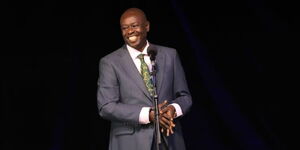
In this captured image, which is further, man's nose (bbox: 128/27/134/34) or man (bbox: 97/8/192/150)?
man's nose (bbox: 128/27/134/34)

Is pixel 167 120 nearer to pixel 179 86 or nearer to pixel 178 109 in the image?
pixel 178 109

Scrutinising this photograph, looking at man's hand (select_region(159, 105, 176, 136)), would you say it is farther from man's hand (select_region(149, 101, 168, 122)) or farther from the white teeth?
the white teeth

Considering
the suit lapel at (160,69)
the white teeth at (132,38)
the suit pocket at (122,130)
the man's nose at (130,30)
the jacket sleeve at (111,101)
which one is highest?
the man's nose at (130,30)

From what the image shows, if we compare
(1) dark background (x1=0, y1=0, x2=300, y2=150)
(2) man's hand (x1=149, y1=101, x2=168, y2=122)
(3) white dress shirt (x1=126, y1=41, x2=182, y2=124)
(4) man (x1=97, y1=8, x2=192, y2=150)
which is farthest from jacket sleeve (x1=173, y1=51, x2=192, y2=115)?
(1) dark background (x1=0, y1=0, x2=300, y2=150)

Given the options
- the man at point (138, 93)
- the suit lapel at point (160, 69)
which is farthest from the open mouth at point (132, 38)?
the suit lapel at point (160, 69)

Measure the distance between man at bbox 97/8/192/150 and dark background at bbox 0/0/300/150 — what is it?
1.05 metres

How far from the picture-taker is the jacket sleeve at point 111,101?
2.55m

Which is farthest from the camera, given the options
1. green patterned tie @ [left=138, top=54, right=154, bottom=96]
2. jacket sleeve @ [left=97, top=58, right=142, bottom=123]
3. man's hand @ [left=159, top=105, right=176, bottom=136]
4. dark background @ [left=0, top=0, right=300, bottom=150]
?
dark background @ [left=0, top=0, right=300, bottom=150]

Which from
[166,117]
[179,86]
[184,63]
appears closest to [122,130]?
[166,117]

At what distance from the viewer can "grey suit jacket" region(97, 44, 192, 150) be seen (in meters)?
2.57

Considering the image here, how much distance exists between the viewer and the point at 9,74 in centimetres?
361

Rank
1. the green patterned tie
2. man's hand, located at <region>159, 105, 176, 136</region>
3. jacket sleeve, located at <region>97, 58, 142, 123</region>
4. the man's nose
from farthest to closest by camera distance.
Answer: the man's nose → the green patterned tie → jacket sleeve, located at <region>97, 58, 142, 123</region> → man's hand, located at <region>159, 105, 176, 136</region>

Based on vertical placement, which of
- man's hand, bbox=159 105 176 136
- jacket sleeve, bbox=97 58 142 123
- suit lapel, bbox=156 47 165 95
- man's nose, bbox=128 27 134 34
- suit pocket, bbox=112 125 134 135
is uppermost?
man's nose, bbox=128 27 134 34

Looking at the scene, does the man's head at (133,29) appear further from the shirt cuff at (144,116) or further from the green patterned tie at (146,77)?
the shirt cuff at (144,116)
